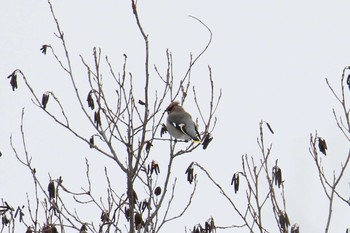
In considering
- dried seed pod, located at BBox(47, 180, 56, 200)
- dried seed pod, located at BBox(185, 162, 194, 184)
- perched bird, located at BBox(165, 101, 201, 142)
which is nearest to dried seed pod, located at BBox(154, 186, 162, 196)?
dried seed pod, located at BBox(185, 162, 194, 184)

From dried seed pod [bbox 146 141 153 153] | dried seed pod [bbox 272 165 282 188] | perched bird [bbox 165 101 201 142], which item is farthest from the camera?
perched bird [bbox 165 101 201 142]

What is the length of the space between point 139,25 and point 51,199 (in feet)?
4.55

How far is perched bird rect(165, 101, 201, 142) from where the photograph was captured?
912cm

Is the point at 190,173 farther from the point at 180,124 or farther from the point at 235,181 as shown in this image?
the point at 180,124

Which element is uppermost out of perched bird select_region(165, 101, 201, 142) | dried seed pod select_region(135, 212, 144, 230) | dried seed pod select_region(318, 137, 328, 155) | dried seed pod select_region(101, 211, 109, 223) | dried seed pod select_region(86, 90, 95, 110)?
perched bird select_region(165, 101, 201, 142)

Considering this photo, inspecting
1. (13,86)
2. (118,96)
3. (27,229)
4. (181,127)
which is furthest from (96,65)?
(181,127)

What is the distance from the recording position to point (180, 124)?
30.5ft

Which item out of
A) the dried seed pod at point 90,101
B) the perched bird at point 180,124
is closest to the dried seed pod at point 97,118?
the dried seed pod at point 90,101

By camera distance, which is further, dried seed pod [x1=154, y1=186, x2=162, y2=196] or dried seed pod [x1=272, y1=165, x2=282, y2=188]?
dried seed pod [x1=154, y1=186, x2=162, y2=196]

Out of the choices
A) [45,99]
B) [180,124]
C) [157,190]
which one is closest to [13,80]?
[45,99]

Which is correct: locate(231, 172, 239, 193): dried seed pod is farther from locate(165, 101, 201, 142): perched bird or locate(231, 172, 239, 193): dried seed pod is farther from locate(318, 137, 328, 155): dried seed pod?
locate(165, 101, 201, 142): perched bird

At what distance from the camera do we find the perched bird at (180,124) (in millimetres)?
9117

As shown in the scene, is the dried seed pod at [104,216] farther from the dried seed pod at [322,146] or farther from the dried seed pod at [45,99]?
the dried seed pod at [322,146]

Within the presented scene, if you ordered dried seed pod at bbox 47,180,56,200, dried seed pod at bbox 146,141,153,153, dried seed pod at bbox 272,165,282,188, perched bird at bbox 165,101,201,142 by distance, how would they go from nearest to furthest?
dried seed pod at bbox 272,165,282,188
dried seed pod at bbox 47,180,56,200
dried seed pod at bbox 146,141,153,153
perched bird at bbox 165,101,201,142
